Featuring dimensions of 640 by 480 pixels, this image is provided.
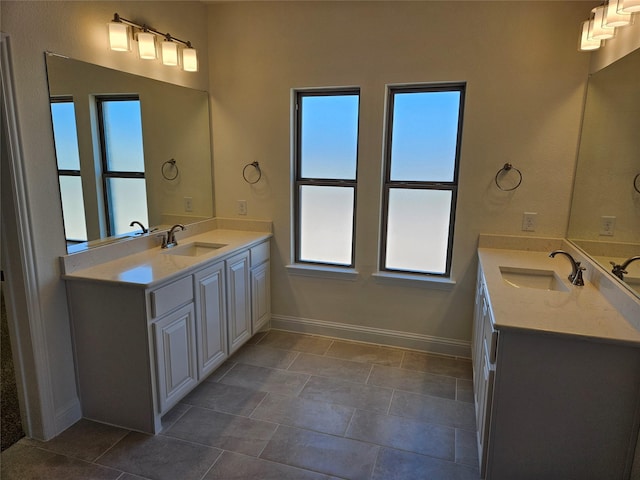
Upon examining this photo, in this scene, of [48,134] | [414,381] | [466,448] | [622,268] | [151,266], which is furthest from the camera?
[414,381]

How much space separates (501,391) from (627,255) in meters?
Result: 0.95

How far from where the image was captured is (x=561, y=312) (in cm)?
182

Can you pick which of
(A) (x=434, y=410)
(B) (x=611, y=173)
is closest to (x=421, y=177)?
(B) (x=611, y=173)

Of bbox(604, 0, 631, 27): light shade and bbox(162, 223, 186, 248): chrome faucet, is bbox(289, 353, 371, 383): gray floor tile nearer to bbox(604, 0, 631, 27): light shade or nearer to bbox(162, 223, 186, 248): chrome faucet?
bbox(162, 223, 186, 248): chrome faucet

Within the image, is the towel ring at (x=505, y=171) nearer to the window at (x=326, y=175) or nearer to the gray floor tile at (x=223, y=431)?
the window at (x=326, y=175)

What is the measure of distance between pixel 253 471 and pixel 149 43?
2.53m

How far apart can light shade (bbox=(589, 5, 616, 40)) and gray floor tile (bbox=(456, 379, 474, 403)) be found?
7.28 ft

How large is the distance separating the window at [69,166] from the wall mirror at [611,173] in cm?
279

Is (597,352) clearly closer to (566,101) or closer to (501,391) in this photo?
(501,391)

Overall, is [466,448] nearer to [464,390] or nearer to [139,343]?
[464,390]

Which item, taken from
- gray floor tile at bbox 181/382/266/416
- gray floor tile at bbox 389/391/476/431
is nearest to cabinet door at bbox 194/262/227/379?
gray floor tile at bbox 181/382/266/416

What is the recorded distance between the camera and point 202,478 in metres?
1.96

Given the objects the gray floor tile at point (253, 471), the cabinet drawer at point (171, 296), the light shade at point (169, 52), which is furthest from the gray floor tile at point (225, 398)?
the light shade at point (169, 52)

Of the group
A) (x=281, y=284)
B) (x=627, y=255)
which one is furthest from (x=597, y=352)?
(x=281, y=284)
